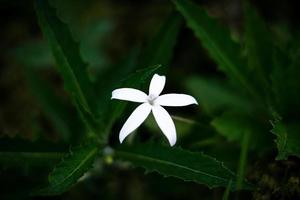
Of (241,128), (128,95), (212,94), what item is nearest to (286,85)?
(241,128)

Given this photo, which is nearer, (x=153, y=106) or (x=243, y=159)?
(x=153, y=106)

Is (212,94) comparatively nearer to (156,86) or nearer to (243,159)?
(243,159)

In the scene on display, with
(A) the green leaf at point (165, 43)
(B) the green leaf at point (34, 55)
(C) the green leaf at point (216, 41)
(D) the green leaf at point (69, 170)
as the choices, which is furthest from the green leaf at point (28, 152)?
(B) the green leaf at point (34, 55)

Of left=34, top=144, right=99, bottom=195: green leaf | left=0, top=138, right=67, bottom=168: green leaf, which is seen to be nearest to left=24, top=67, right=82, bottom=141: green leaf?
left=0, top=138, right=67, bottom=168: green leaf

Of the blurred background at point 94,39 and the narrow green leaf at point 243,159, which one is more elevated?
the blurred background at point 94,39

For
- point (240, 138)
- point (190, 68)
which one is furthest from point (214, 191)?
point (190, 68)

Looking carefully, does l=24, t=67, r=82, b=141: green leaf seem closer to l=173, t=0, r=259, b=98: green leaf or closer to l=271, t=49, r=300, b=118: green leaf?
l=173, t=0, r=259, b=98: green leaf

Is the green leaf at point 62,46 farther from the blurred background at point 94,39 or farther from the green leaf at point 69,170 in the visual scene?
the blurred background at point 94,39
